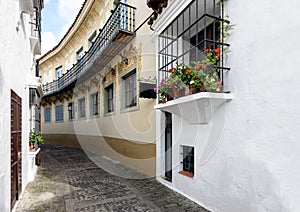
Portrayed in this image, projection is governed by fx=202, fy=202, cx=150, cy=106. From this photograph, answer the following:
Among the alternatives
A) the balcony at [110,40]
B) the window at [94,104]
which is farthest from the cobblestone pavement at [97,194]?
the window at [94,104]

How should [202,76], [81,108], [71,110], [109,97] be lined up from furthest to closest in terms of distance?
1. [71,110]
2. [81,108]
3. [109,97]
4. [202,76]

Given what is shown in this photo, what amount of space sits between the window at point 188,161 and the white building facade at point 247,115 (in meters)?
0.03

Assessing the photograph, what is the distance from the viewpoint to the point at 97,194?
4723 mm

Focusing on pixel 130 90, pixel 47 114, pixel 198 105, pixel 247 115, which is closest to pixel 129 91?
pixel 130 90

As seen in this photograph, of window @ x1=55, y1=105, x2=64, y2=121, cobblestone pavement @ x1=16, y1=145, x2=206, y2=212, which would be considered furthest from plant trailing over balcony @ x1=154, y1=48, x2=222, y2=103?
window @ x1=55, y1=105, x2=64, y2=121

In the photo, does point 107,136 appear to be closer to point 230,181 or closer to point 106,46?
point 106,46

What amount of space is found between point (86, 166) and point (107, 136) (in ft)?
6.51

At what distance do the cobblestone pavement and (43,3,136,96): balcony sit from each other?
4.68 m

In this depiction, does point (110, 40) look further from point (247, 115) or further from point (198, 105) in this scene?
point (247, 115)

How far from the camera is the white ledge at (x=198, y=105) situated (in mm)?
3312

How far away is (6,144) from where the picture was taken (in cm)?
314

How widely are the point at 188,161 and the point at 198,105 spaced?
1599mm

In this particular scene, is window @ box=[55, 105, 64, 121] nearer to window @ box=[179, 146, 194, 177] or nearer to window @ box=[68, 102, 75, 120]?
window @ box=[68, 102, 75, 120]

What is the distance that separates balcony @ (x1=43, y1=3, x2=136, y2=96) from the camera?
23.1 ft
